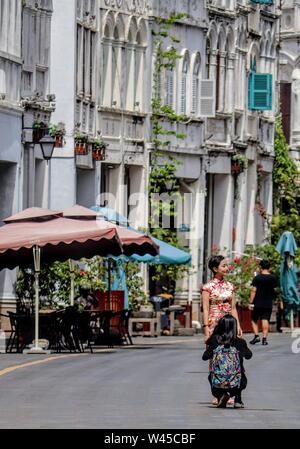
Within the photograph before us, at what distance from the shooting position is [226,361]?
71.1 feet

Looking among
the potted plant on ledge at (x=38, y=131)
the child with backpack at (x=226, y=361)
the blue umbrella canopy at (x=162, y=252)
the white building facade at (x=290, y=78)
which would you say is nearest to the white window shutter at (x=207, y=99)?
the white building facade at (x=290, y=78)

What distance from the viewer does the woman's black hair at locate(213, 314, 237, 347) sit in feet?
72.1

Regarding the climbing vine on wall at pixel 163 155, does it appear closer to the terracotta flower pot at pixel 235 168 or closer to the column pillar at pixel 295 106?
the terracotta flower pot at pixel 235 168

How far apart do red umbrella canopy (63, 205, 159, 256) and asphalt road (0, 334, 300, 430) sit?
2.32 m

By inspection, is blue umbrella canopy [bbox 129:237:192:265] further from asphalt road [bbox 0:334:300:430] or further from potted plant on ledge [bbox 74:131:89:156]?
asphalt road [bbox 0:334:300:430]

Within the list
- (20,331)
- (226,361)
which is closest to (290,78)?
(20,331)

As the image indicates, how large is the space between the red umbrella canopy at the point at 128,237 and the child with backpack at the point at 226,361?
1265cm

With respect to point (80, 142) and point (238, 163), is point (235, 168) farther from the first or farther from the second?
point (80, 142)

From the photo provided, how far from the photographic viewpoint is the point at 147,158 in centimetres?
4994

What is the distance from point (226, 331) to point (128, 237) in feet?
46.3

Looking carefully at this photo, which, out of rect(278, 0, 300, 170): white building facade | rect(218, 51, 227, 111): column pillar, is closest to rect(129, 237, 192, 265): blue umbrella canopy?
rect(218, 51, 227, 111): column pillar

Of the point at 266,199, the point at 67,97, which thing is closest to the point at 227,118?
the point at 266,199

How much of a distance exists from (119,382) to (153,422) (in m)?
6.25

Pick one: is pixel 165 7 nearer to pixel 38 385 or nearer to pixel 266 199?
pixel 266 199
